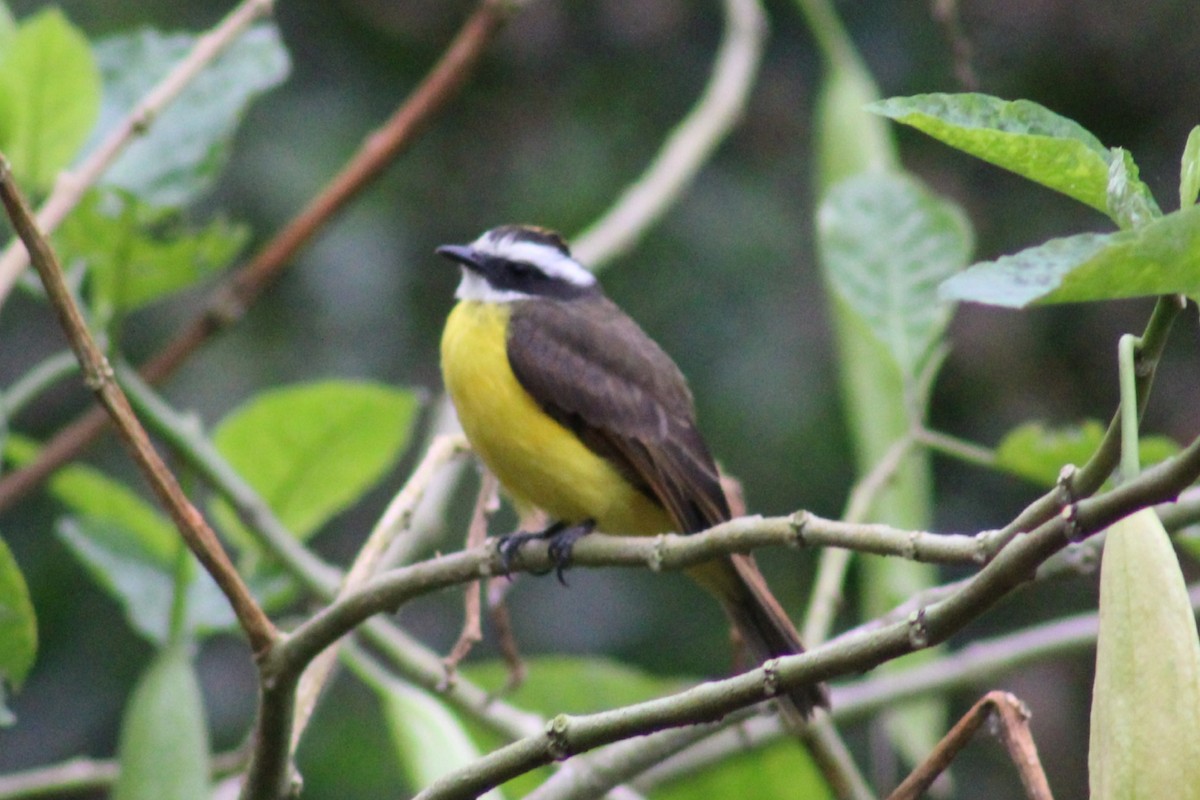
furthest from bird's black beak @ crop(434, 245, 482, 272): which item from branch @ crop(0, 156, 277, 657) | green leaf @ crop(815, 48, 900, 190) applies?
branch @ crop(0, 156, 277, 657)

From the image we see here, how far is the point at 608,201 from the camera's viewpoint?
6.00 metres

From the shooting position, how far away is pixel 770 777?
98.4 inches

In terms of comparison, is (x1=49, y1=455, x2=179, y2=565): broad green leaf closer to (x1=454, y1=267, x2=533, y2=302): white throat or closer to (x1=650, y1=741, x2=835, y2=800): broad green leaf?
(x1=454, y1=267, x2=533, y2=302): white throat

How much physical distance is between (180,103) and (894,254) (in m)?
1.19

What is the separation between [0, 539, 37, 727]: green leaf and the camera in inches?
64.0

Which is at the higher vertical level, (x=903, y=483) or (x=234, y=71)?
(x=234, y=71)

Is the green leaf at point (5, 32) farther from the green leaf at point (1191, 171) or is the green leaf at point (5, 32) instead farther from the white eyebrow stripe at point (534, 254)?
the green leaf at point (1191, 171)

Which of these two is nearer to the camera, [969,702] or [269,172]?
[269,172]

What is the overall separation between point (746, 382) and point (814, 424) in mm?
298

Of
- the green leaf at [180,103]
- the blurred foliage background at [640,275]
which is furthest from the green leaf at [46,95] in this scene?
the blurred foliage background at [640,275]

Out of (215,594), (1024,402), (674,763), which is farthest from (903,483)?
(1024,402)

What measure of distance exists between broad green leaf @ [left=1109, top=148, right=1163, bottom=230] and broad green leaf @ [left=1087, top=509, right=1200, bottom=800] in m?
0.25

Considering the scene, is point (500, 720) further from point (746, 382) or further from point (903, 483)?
point (746, 382)

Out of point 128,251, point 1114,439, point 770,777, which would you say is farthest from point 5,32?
point 1114,439
